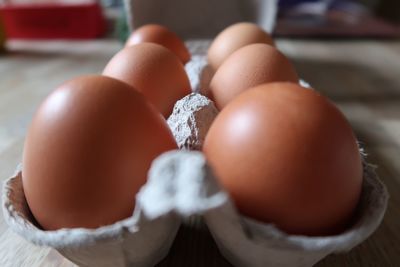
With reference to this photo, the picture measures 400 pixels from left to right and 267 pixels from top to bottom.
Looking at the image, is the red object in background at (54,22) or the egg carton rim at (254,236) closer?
the egg carton rim at (254,236)

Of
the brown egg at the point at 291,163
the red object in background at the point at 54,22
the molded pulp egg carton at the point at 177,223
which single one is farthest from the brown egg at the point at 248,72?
the red object in background at the point at 54,22

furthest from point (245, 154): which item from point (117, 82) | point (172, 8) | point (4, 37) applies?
point (4, 37)

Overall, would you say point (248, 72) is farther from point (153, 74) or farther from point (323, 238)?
point (323, 238)

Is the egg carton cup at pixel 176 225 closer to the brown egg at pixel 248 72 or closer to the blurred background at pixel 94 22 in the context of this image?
the brown egg at pixel 248 72

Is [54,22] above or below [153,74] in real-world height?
below

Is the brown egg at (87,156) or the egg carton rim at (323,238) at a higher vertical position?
the brown egg at (87,156)

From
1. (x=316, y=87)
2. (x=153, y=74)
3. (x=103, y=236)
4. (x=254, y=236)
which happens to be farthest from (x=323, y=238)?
(x=316, y=87)
